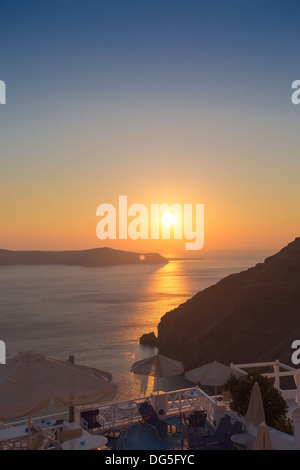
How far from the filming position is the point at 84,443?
33.3ft

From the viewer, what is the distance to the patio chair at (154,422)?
13859 millimetres

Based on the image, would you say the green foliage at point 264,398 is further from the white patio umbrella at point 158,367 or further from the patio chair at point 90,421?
the patio chair at point 90,421

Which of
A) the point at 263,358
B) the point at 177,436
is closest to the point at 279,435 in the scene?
the point at 177,436

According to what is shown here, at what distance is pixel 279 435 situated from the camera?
1073 centimetres

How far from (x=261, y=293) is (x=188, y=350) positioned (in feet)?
59.0

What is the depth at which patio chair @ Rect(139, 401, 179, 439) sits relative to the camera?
45.5ft

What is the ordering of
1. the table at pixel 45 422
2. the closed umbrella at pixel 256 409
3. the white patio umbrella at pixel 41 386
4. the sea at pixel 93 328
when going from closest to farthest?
the white patio umbrella at pixel 41 386, the closed umbrella at pixel 256 409, the table at pixel 45 422, the sea at pixel 93 328

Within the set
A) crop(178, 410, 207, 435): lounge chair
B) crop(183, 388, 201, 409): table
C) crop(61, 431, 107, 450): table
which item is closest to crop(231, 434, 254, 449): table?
crop(178, 410, 207, 435): lounge chair

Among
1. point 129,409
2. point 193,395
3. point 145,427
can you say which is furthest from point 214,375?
point 129,409

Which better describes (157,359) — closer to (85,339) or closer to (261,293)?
(261,293)

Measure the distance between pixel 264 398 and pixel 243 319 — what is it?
71.9 m

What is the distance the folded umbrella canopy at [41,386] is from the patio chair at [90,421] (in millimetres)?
5121

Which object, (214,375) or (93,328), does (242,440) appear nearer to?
(214,375)

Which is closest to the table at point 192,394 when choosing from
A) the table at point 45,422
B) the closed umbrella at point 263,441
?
the table at point 45,422
